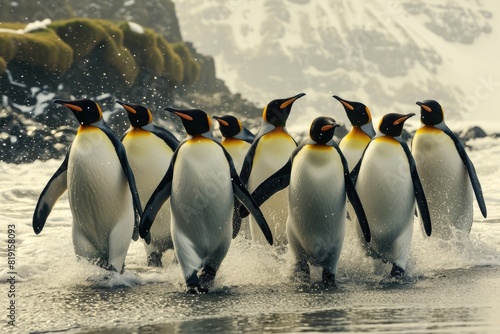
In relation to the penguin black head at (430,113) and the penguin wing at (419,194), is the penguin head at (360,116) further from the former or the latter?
the penguin wing at (419,194)

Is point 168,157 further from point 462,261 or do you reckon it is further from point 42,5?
point 42,5

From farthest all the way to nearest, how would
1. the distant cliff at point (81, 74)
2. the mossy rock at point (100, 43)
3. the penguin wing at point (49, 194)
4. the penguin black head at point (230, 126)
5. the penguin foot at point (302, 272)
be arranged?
the mossy rock at point (100, 43) → the distant cliff at point (81, 74) → the penguin black head at point (230, 126) → the penguin wing at point (49, 194) → the penguin foot at point (302, 272)

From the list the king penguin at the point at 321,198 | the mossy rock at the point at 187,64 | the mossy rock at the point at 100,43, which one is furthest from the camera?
the mossy rock at the point at 187,64

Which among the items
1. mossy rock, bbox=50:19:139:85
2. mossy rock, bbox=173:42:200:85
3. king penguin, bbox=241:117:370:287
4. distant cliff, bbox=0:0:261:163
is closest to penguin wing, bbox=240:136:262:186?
king penguin, bbox=241:117:370:287

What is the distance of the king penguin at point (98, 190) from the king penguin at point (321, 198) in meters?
0.98

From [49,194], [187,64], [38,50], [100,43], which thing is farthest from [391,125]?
[187,64]

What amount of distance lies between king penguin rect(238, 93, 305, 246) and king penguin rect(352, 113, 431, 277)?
0.57 metres

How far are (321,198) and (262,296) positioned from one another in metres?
0.74

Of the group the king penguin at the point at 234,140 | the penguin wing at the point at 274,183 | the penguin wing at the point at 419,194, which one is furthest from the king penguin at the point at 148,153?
the penguin wing at the point at 419,194

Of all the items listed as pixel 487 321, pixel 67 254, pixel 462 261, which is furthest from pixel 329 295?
pixel 67 254

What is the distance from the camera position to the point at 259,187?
6086 millimetres

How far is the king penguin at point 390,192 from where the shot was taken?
6.23 metres

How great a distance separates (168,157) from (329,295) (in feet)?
6.28

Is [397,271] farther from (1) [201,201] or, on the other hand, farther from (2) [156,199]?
(2) [156,199]
